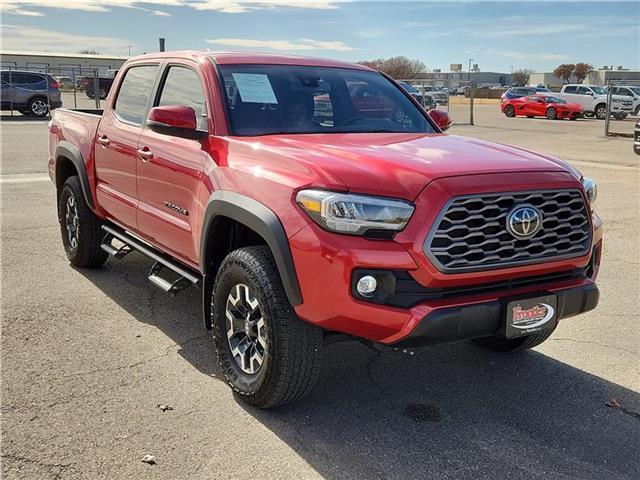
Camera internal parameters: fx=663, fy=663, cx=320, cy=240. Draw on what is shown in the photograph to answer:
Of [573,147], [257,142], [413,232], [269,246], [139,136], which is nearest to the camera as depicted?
[413,232]

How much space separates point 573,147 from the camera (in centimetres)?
1947

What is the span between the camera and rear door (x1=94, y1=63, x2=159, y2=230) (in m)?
4.89

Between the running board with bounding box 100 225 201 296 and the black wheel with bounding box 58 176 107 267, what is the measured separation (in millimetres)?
130

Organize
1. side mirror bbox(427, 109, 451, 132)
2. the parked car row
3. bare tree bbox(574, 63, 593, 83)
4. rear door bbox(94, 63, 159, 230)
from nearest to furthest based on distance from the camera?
rear door bbox(94, 63, 159, 230)
side mirror bbox(427, 109, 451, 132)
the parked car row
bare tree bbox(574, 63, 593, 83)

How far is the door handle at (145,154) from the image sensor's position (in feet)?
14.9

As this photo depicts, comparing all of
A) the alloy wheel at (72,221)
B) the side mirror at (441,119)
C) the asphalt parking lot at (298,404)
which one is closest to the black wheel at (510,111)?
the asphalt parking lot at (298,404)

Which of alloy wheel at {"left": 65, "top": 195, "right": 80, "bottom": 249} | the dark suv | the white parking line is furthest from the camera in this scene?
the dark suv

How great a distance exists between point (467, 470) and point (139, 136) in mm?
3167

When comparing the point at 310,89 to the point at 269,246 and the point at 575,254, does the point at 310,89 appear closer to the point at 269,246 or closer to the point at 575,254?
the point at 269,246

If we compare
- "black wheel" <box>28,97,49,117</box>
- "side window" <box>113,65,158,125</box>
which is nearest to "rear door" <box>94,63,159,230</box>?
"side window" <box>113,65,158,125</box>

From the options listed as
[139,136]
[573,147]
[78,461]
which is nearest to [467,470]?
[78,461]

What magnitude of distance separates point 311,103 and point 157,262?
1.61 meters

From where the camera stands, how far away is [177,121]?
382cm

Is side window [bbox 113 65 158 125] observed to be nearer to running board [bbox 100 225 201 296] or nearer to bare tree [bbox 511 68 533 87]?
running board [bbox 100 225 201 296]
